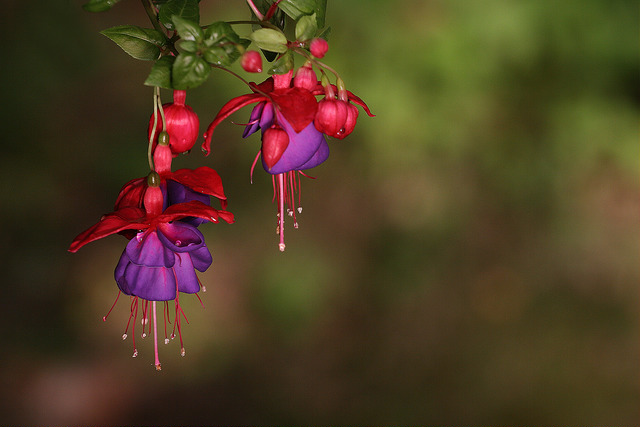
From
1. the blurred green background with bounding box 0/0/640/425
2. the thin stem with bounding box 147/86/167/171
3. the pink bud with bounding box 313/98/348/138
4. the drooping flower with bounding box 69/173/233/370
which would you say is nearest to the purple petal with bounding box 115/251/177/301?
the drooping flower with bounding box 69/173/233/370

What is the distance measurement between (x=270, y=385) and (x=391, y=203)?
2.31 ft

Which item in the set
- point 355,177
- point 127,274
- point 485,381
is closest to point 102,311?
point 355,177

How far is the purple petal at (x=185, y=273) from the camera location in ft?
2.35

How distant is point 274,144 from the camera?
26.1 inches

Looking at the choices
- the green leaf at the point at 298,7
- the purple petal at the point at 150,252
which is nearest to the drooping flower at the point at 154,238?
the purple petal at the point at 150,252

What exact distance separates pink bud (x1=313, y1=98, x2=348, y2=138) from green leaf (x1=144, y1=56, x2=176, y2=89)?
0.48ft

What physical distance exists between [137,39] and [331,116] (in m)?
0.20

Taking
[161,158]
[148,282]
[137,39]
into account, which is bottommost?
[148,282]

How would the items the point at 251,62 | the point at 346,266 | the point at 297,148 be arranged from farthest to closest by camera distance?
the point at 346,266 < the point at 297,148 < the point at 251,62

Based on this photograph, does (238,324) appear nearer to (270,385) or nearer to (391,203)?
(270,385)

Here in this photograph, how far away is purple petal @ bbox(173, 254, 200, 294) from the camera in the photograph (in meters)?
0.72

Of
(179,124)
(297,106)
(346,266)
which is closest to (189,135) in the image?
(179,124)

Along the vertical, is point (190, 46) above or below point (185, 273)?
above

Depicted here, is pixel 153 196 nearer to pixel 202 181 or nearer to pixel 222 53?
pixel 202 181
